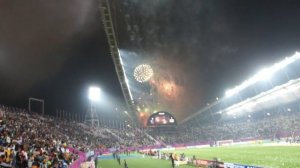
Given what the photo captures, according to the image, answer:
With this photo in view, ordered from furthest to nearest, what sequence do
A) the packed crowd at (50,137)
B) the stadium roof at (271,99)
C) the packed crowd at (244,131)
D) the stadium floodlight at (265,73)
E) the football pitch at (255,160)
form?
the packed crowd at (244,131) → the stadium roof at (271,99) → the stadium floodlight at (265,73) → the football pitch at (255,160) → the packed crowd at (50,137)

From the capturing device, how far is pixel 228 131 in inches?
4395

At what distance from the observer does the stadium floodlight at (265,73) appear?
7325 centimetres

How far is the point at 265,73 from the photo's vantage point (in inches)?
3179

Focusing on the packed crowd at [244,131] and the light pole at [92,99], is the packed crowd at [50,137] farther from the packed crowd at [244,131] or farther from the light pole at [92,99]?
the packed crowd at [244,131]

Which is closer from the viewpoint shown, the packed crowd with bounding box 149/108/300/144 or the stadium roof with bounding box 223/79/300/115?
the stadium roof with bounding box 223/79/300/115

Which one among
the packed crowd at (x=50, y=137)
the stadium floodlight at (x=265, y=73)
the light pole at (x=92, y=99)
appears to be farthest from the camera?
the light pole at (x=92, y=99)

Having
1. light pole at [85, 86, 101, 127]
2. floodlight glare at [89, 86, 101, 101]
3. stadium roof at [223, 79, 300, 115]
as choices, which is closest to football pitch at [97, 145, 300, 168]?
stadium roof at [223, 79, 300, 115]

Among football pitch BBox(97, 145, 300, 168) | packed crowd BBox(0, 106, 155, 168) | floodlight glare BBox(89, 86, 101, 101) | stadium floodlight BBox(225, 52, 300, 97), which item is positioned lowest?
football pitch BBox(97, 145, 300, 168)

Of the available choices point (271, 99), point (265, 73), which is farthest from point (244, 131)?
point (265, 73)

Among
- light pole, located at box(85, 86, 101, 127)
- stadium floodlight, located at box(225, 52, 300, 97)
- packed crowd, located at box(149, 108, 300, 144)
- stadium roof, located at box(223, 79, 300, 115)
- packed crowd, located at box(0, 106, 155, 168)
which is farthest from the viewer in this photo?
light pole, located at box(85, 86, 101, 127)

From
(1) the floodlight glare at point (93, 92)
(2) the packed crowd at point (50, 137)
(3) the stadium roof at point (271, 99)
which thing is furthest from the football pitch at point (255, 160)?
(1) the floodlight glare at point (93, 92)

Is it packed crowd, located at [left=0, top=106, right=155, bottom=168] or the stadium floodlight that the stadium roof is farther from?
packed crowd, located at [left=0, top=106, right=155, bottom=168]

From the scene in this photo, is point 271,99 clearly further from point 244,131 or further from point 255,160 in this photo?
point 255,160

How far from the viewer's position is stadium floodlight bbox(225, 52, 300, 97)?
7325 centimetres
